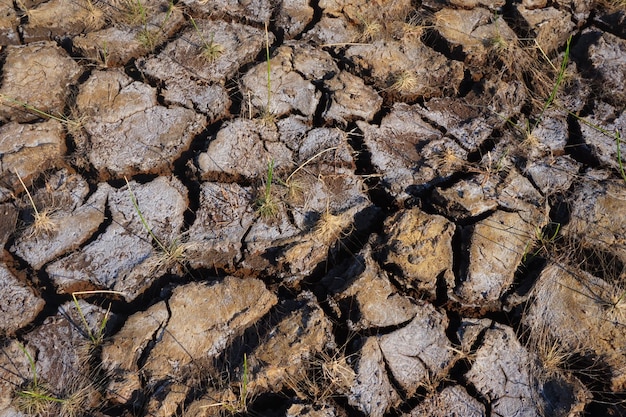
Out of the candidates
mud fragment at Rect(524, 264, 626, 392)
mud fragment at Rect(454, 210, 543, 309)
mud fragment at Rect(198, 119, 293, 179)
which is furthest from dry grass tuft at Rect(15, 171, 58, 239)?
mud fragment at Rect(524, 264, 626, 392)

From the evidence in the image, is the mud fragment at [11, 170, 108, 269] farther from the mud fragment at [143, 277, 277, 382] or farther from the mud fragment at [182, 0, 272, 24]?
the mud fragment at [182, 0, 272, 24]

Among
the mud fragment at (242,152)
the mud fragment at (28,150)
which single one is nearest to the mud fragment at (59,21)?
the mud fragment at (28,150)

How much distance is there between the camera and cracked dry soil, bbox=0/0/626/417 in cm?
188

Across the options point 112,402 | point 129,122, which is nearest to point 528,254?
point 112,402

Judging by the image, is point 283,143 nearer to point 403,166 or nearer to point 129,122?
point 403,166

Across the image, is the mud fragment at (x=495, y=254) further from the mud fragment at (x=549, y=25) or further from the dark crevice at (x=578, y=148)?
the mud fragment at (x=549, y=25)

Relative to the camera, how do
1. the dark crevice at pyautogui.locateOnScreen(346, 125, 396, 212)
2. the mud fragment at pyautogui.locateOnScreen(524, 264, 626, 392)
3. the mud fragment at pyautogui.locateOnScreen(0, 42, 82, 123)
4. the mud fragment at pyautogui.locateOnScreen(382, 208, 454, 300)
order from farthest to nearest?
the mud fragment at pyautogui.locateOnScreen(0, 42, 82, 123), the dark crevice at pyautogui.locateOnScreen(346, 125, 396, 212), the mud fragment at pyautogui.locateOnScreen(382, 208, 454, 300), the mud fragment at pyautogui.locateOnScreen(524, 264, 626, 392)

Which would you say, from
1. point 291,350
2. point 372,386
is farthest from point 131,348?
point 372,386

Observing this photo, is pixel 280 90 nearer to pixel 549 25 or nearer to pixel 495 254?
pixel 495 254

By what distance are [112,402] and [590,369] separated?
1632 millimetres

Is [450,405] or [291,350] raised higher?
[291,350]


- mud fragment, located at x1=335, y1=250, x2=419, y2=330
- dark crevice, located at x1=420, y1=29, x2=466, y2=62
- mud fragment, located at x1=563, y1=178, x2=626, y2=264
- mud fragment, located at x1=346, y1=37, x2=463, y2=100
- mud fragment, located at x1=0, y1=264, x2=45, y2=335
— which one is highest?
dark crevice, located at x1=420, y1=29, x2=466, y2=62

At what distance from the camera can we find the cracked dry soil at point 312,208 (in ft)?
6.18

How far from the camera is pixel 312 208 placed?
224 centimetres
